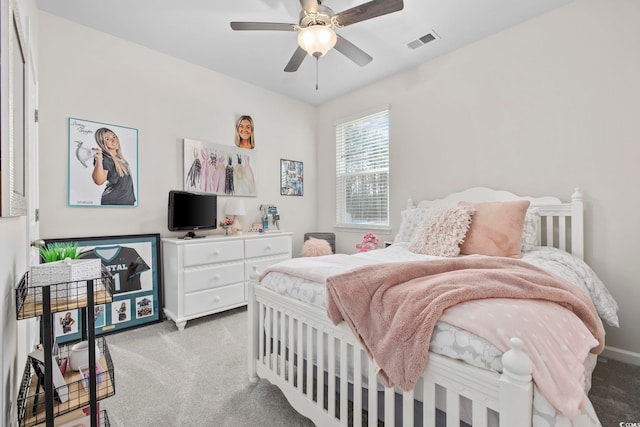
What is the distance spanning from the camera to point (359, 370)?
1.14 meters

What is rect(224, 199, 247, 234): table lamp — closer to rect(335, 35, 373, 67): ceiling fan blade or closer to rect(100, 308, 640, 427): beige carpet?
rect(100, 308, 640, 427): beige carpet

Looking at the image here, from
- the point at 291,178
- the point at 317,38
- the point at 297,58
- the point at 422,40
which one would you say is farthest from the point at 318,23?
the point at 291,178

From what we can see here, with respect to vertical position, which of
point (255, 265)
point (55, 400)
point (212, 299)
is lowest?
point (212, 299)

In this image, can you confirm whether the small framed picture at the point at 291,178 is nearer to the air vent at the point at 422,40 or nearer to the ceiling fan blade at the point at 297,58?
the ceiling fan blade at the point at 297,58

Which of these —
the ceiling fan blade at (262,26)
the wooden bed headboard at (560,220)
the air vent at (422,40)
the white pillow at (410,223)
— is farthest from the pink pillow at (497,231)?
the ceiling fan blade at (262,26)

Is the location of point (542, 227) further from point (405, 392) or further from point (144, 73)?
point (144, 73)

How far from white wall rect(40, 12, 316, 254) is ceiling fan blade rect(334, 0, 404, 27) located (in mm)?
1933

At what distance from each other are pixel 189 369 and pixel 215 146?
2299mm

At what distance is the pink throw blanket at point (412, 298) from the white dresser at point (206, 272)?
1.58 m

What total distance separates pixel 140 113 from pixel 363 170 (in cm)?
258

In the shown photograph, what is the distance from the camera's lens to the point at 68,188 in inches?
95.7

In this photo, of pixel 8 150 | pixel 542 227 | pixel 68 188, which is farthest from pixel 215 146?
pixel 542 227

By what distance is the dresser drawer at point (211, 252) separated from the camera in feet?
8.77

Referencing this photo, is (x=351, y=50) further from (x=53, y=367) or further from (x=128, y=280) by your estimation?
(x=128, y=280)
